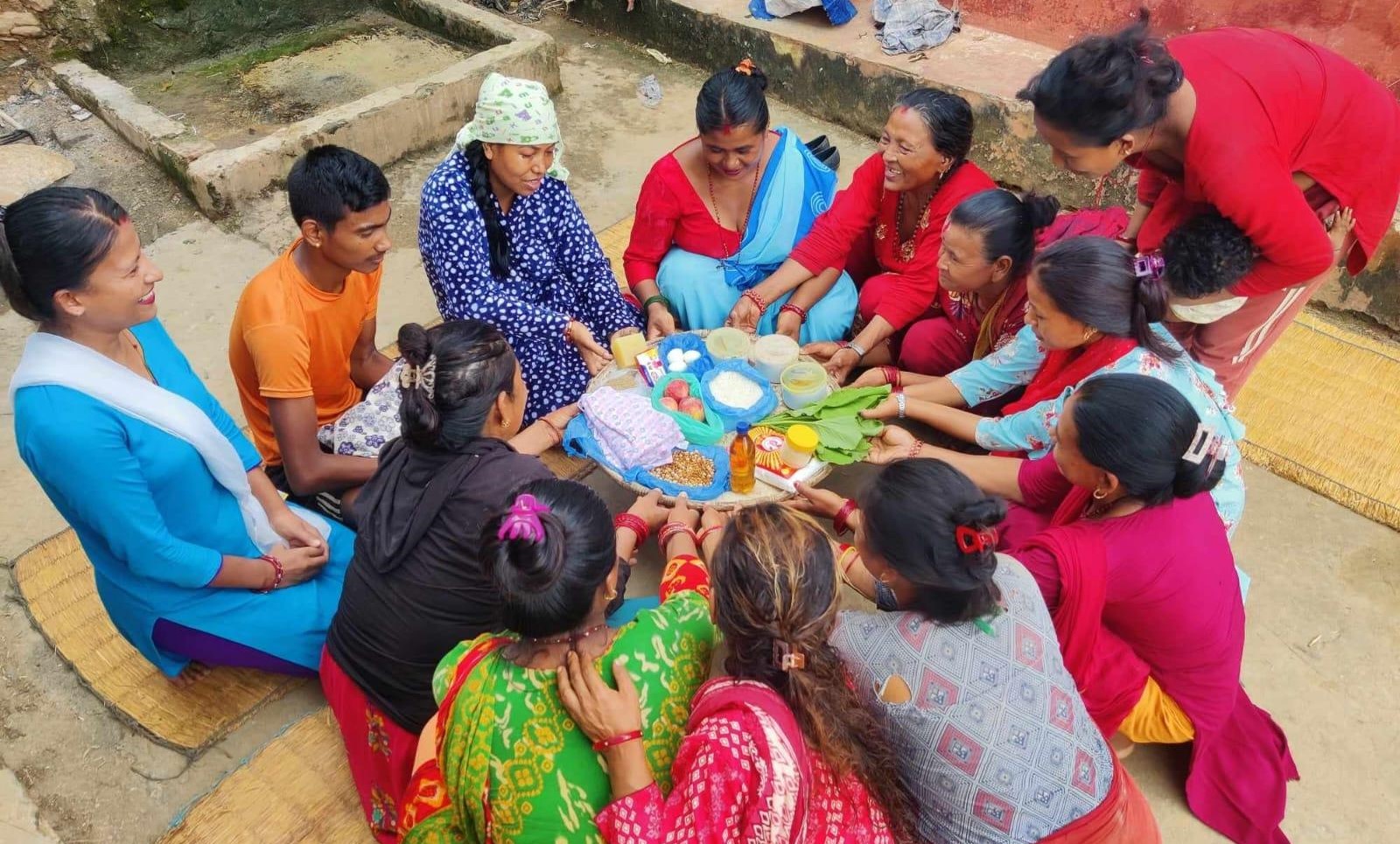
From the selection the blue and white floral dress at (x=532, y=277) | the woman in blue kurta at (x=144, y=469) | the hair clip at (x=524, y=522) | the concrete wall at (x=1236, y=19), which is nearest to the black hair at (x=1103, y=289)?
the hair clip at (x=524, y=522)

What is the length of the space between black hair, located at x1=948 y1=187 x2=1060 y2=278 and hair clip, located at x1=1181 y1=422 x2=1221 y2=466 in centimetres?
116

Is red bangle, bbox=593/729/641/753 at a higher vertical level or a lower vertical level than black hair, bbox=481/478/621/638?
lower

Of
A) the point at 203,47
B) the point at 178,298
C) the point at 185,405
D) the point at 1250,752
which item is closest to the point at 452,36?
the point at 203,47

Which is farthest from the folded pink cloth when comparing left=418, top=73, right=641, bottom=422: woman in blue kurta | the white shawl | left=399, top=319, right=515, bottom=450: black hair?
the white shawl

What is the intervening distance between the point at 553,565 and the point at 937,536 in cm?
77

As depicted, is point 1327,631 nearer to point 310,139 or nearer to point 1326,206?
point 1326,206

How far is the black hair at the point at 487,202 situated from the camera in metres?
3.27

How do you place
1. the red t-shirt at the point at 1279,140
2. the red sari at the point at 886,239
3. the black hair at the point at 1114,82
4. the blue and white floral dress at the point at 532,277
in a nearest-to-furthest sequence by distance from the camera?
the black hair at the point at 1114,82 → the red t-shirt at the point at 1279,140 → the blue and white floral dress at the point at 532,277 → the red sari at the point at 886,239

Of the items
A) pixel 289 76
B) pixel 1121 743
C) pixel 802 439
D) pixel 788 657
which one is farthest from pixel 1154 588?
pixel 289 76

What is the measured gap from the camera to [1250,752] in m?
2.38

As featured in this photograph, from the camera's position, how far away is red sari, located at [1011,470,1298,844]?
208cm

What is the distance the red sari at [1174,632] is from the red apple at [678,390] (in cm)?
129

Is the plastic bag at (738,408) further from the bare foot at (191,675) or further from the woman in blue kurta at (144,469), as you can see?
the bare foot at (191,675)

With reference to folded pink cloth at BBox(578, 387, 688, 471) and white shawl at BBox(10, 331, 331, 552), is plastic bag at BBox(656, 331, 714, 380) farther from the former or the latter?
white shawl at BBox(10, 331, 331, 552)
